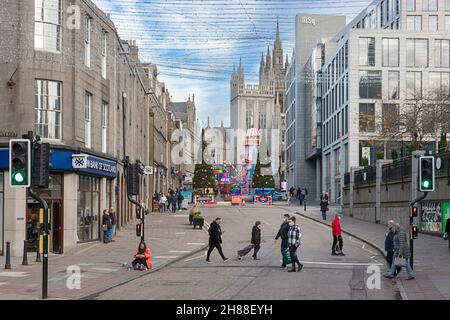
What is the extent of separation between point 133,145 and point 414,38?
39832 millimetres

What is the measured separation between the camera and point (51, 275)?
880 inches

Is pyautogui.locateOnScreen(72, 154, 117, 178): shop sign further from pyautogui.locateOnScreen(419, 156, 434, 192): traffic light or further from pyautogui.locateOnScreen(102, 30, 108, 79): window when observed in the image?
pyautogui.locateOnScreen(419, 156, 434, 192): traffic light

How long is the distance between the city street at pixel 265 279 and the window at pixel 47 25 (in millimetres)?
11000

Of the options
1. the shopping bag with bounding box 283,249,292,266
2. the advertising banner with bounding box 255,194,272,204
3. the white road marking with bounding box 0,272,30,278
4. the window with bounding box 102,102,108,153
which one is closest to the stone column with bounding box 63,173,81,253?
the window with bounding box 102,102,108,153

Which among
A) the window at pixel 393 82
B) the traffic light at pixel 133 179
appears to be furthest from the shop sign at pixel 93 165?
the window at pixel 393 82

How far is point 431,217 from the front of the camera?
36844mm

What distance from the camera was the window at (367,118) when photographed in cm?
6342

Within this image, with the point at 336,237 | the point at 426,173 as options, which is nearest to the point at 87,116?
the point at 336,237

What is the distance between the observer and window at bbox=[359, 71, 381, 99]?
76.7 m

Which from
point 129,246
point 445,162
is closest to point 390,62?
point 445,162

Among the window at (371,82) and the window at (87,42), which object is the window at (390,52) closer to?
the window at (371,82)
